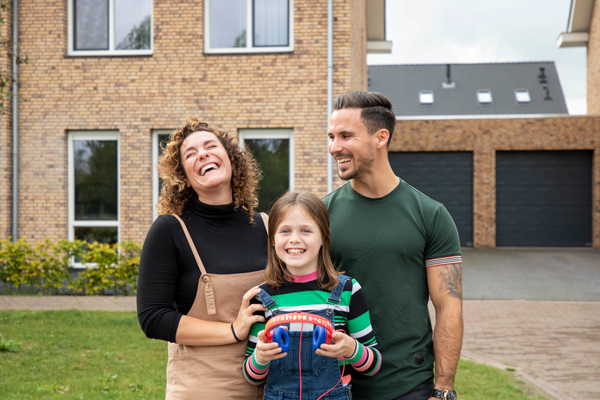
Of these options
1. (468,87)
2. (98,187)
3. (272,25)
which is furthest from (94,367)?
(468,87)

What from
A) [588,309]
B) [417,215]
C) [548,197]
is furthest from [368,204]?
[548,197]

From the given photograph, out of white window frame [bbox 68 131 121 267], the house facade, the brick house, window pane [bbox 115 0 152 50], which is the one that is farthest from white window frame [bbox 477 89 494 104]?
white window frame [bbox 68 131 121 267]

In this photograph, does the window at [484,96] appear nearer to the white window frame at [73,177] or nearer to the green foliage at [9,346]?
the white window frame at [73,177]

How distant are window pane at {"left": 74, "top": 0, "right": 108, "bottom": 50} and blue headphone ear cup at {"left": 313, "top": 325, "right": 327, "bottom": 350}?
1168 centimetres

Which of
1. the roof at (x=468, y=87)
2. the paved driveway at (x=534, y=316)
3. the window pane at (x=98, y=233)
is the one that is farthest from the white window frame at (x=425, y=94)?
the window pane at (x=98, y=233)

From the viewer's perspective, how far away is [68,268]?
34.9ft

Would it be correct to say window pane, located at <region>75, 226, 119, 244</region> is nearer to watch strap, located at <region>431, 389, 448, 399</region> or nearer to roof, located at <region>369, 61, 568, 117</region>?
watch strap, located at <region>431, 389, 448, 399</region>

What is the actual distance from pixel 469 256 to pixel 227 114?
32.0 feet

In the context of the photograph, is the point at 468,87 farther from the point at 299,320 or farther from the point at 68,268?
the point at 299,320

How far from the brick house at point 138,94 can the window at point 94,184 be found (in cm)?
2

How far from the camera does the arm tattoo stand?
228 cm

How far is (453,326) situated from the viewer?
7.34 ft

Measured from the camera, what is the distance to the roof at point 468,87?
28141 mm

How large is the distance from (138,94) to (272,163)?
10.8 feet
